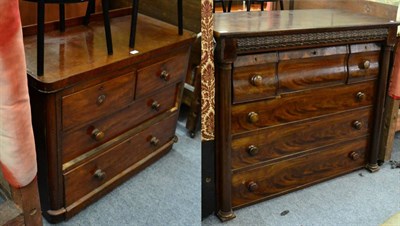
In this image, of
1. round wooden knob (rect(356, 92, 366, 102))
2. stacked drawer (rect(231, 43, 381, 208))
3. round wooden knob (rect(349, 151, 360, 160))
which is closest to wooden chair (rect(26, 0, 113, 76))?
stacked drawer (rect(231, 43, 381, 208))

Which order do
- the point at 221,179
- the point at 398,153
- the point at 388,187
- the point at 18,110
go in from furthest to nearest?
the point at 398,153 → the point at 388,187 → the point at 221,179 → the point at 18,110

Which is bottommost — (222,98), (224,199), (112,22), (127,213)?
(224,199)

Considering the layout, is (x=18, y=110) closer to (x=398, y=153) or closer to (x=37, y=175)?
(x=37, y=175)

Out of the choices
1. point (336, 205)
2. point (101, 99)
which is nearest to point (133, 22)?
point (101, 99)

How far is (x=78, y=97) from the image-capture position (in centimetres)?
77

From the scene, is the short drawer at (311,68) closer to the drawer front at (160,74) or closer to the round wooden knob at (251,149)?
the round wooden knob at (251,149)

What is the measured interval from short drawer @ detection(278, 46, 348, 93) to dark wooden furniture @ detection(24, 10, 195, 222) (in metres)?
0.57

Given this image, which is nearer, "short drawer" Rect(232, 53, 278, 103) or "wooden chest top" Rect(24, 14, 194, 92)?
"wooden chest top" Rect(24, 14, 194, 92)

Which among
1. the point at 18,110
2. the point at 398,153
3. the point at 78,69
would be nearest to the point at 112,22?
the point at 78,69

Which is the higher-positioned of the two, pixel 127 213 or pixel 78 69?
pixel 78 69

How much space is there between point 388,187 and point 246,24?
41.3 inches

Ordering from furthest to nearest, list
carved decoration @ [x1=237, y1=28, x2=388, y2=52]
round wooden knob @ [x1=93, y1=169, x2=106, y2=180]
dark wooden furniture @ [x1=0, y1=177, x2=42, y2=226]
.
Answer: carved decoration @ [x1=237, y1=28, x2=388, y2=52]
round wooden knob @ [x1=93, y1=169, x2=106, y2=180]
dark wooden furniture @ [x1=0, y1=177, x2=42, y2=226]

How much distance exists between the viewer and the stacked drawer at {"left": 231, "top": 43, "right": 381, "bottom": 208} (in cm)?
137

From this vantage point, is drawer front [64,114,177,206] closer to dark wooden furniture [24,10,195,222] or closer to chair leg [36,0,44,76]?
dark wooden furniture [24,10,195,222]
